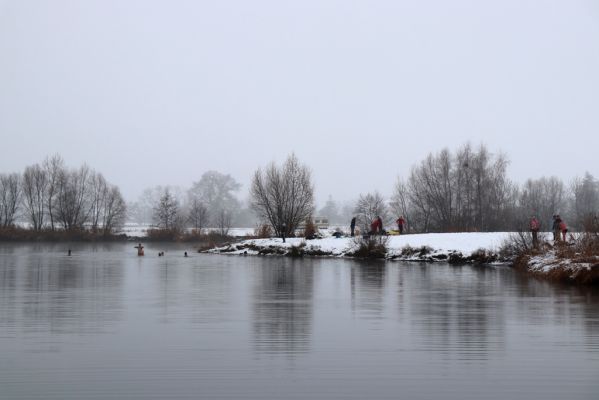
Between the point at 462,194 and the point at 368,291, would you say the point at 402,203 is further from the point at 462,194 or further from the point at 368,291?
the point at 368,291

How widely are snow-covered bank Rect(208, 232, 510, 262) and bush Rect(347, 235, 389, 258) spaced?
315mm

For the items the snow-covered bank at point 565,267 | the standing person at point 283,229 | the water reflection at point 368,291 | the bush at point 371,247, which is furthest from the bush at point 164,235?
the snow-covered bank at point 565,267

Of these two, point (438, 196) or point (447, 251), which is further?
point (438, 196)

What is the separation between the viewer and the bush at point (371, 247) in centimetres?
4306

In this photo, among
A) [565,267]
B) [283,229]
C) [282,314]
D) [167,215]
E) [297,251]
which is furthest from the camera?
[167,215]

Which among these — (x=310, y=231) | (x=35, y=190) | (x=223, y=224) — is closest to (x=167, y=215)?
(x=223, y=224)

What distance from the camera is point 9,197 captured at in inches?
3819

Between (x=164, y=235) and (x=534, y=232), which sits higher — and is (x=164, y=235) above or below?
below

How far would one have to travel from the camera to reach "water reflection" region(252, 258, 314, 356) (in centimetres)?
1138

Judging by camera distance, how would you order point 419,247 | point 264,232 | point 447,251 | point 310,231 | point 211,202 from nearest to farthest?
point 447,251
point 419,247
point 310,231
point 264,232
point 211,202

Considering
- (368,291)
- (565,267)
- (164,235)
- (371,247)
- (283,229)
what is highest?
(283,229)

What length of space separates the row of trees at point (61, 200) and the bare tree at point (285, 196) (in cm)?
3499

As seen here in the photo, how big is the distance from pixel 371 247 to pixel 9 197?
7393cm

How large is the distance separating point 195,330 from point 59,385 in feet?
15.1
